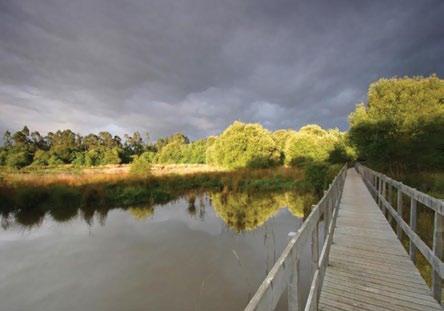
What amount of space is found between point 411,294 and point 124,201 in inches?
541

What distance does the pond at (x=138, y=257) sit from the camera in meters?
5.56

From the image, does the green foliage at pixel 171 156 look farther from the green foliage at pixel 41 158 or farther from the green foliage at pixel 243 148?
the green foliage at pixel 243 148

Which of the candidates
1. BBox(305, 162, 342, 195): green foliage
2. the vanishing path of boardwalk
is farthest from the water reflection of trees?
the vanishing path of boardwalk

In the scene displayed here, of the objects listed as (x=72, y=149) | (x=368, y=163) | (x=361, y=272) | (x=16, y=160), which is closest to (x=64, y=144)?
(x=72, y=149)

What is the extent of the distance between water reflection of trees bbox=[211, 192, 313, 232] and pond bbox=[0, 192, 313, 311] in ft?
0.39

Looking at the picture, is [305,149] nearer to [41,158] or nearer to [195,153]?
[195,153]

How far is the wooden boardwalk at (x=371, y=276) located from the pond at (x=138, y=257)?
2.16 metres

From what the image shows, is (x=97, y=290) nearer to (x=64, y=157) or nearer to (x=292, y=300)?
(x=292, y=300)

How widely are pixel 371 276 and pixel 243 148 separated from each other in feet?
105

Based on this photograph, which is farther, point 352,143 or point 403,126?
point 352,143

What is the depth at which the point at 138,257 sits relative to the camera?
25.0 feet

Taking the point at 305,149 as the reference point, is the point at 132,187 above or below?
below

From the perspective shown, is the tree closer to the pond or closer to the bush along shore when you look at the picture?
the bush along shore

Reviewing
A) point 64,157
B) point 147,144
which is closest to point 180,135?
point 147,144
